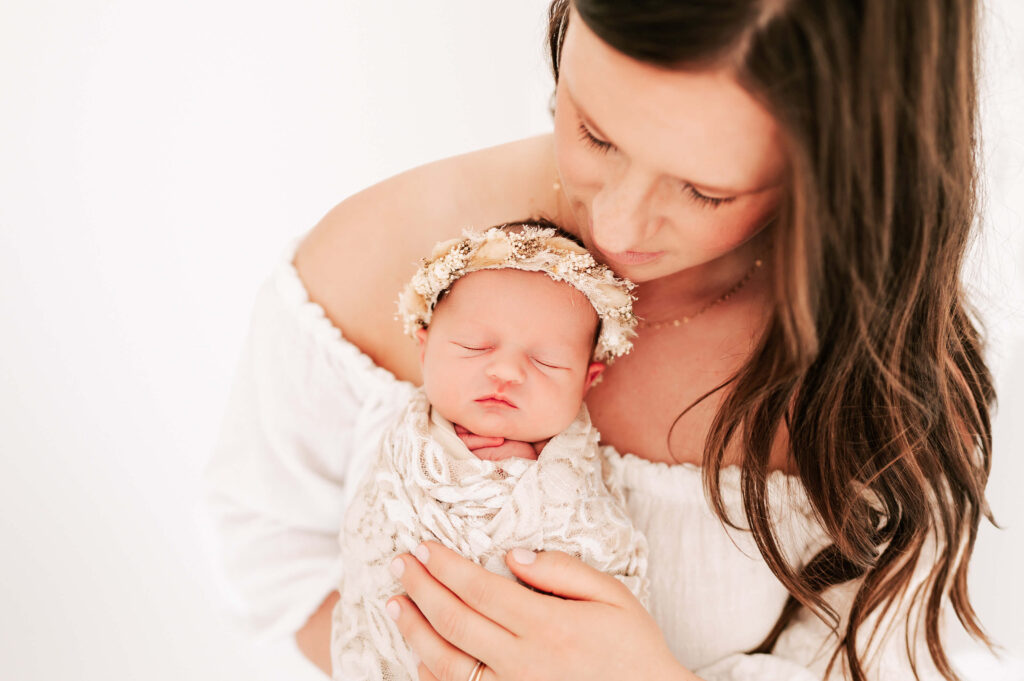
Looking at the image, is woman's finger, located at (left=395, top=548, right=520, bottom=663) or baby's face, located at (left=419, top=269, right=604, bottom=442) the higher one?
baby's face, located at (left=419, top=269, right=604, bottom=442)

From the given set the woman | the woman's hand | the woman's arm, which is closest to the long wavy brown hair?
the woman

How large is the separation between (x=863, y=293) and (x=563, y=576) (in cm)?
51

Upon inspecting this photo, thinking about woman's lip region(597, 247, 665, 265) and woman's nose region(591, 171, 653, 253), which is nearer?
woman's nose region(591, 171, 653, 253)

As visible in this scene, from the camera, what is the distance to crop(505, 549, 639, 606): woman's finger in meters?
0.98

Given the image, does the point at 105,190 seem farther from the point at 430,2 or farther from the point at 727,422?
the point at 727,422

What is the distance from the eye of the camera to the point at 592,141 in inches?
33.6

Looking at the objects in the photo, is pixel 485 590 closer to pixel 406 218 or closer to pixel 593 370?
pixel 593 370

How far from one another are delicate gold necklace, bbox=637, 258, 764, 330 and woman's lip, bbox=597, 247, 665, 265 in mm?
304

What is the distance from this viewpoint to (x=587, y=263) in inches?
40.5

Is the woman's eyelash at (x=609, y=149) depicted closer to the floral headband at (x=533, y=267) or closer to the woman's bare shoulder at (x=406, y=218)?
the floral headband at (x=533, y=267)

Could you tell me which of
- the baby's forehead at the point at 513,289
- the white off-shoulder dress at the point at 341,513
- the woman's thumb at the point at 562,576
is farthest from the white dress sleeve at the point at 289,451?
the woman's thumb at the point at 562,576

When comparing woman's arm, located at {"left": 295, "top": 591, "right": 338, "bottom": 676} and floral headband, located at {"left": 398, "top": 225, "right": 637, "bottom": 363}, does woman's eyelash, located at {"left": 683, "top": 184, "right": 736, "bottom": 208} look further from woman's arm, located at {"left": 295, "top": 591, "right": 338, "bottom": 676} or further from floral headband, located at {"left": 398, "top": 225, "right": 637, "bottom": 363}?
woman's arm, located at {"left": 295, "top": 591, "right": 338, "bottom": 676}

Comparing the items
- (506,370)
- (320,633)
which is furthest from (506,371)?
Answer: (320,633)

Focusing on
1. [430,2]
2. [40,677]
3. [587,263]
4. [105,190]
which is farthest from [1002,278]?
[40,677]
